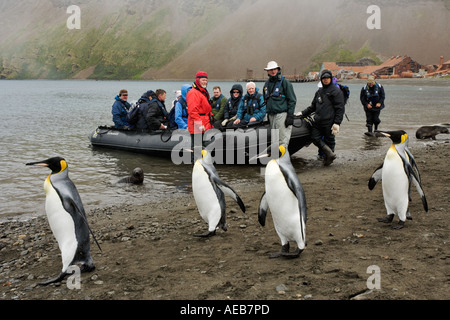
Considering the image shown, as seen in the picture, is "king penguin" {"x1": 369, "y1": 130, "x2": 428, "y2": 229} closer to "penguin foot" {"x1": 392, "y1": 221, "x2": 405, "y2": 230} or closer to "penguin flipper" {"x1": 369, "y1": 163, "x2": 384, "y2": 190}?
"penguin foot" {"x1": 392, "y1": 221, "x2": 405, "y2": 230}

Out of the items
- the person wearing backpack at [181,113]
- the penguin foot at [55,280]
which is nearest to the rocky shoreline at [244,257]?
→ the penguin foot at [55,280]

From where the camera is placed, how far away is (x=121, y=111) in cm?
1221

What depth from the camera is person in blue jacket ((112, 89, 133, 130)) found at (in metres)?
11.8

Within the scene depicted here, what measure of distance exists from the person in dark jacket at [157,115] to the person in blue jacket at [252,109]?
2.29 meters

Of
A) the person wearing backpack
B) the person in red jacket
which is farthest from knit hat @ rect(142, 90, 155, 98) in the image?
the person in red jacket

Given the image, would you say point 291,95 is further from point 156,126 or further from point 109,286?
point 109,286

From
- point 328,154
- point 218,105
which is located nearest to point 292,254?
point 328,154

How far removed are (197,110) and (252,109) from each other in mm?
2412

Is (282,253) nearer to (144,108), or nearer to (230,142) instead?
(230,142)

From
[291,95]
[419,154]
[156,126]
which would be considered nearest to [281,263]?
[291,95]

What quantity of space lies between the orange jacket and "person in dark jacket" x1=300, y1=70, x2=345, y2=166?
249cm

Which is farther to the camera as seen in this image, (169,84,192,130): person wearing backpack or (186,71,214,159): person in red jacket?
(169,84,192,130): person wearing backpack

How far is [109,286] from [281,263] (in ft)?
5.47

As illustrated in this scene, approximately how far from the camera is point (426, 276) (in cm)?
329
